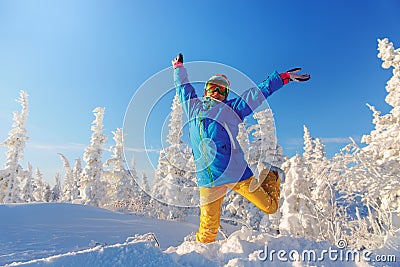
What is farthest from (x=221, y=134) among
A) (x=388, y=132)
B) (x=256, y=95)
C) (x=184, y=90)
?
(x=388, y=132)

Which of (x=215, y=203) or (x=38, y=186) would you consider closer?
(x=215, y=203)

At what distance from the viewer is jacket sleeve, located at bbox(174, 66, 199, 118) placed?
4.33m

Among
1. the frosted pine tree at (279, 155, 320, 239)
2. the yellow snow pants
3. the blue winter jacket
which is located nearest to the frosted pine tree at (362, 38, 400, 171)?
the frosted pine tree at (279, 155, 320, 239)

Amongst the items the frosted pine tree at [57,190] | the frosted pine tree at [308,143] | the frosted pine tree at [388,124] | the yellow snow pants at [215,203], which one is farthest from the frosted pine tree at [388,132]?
the frosted pine tree at [57,190]

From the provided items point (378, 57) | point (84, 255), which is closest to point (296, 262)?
point (84, 255)

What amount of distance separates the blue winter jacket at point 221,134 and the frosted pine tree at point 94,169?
832 inches

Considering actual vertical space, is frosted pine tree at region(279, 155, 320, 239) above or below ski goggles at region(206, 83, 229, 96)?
below

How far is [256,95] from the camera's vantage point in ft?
13.3

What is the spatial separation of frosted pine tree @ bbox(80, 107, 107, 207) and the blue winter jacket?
21.1 metres

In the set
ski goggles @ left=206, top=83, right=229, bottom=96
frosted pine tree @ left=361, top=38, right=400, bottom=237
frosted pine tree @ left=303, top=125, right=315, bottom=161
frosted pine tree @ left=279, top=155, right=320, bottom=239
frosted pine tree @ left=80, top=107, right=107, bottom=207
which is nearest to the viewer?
ski goggles @ left=206, top=83, right=229, bottom=96

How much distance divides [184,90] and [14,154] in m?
24.3

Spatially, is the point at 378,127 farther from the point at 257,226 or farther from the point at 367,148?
the point at 257,226

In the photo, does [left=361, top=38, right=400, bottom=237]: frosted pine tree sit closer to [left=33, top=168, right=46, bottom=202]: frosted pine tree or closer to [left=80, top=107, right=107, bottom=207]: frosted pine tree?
[left=80, top=107, right=107, bottom=207]: frosted pine tree

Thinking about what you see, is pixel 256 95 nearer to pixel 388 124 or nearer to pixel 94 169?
pixel 388 124
